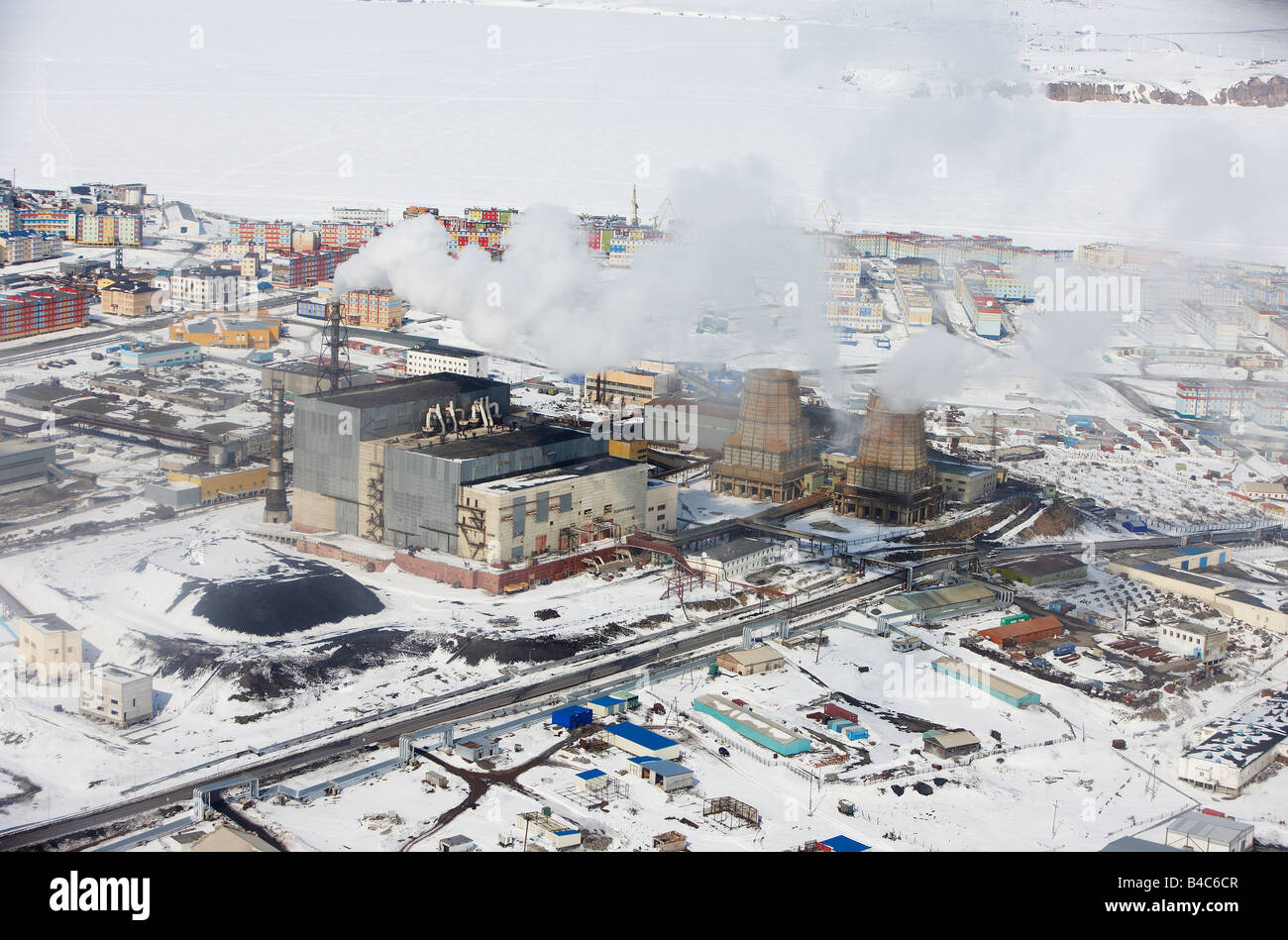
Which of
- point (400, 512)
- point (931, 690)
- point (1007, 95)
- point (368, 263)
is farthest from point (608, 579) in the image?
point (1007, 95)

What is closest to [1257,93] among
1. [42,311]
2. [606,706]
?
[42,311]

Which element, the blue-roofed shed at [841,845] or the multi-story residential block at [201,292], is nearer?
the blue-roofed shed at [841,845]

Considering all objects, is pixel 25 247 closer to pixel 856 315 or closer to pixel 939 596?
pixel 856 315

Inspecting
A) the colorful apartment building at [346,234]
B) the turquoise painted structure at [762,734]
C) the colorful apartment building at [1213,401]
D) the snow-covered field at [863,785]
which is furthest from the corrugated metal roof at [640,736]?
the colorful apartment building at [346,234]

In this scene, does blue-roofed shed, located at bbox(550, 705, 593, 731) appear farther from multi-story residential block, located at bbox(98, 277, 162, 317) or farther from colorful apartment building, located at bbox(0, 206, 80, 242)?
colorful apartment building, located at bbox(0, 206, 80, 242)

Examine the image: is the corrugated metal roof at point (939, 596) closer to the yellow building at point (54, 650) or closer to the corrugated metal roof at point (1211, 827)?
the corrugated metal roof at point (1211, 827)
